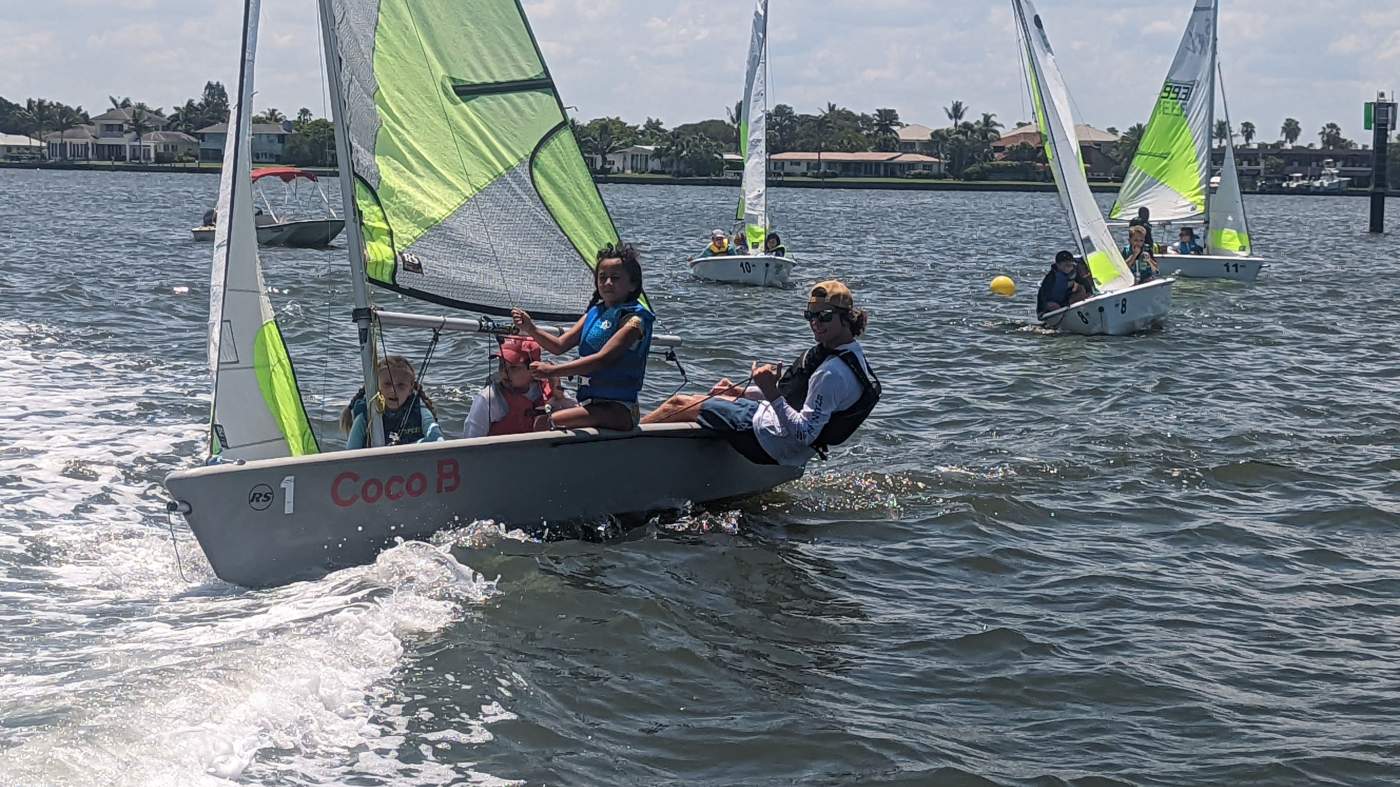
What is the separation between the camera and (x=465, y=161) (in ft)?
27.7

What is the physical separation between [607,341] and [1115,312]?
12.7 m

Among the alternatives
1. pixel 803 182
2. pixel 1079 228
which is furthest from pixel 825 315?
pixel 803 182

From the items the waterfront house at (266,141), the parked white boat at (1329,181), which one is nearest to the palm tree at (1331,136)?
the parked white boat at (1329,181)

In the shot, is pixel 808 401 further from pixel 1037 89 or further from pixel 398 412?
pixel 1037 89

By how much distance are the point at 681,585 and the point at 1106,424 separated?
6.31 metres

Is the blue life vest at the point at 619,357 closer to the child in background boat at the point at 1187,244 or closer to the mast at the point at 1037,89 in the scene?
the mast at the point at 1037,89

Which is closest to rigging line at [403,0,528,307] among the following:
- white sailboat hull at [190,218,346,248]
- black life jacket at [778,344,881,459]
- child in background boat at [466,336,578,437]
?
child in background boat at [466,336,578,437]

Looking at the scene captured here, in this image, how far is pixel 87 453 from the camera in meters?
10.6

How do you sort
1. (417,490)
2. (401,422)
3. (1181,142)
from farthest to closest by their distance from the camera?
(1181,142), (401,422), (417,490)

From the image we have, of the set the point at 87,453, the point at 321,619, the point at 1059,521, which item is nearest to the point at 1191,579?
the point at 1059,521

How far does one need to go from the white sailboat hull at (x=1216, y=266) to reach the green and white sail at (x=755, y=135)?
747 centimetres

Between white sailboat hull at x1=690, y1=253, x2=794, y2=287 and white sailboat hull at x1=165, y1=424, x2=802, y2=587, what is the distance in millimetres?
17411

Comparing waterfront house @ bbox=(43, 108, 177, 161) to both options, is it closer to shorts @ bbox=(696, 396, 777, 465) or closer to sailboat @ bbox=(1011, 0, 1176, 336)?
sailboat @ bbox=(1011, 0, 1176, 336)

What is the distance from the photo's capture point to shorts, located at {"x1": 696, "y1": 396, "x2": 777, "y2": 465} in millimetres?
9078
